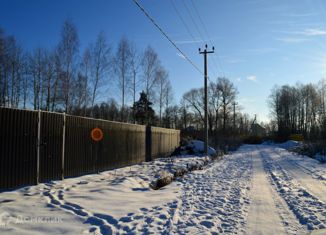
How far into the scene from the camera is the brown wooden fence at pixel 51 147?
25.6 ft

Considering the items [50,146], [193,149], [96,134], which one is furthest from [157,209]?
[193,149]

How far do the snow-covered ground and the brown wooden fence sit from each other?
1.61 feet

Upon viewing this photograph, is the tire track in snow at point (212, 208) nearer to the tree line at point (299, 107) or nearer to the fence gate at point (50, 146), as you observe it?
the fence gate at point (50, 146)

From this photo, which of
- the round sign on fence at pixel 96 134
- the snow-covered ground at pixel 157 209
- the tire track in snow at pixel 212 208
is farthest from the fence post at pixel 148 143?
the snow-covered ground at pixel 157 209

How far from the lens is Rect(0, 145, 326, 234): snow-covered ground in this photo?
5.27 metres

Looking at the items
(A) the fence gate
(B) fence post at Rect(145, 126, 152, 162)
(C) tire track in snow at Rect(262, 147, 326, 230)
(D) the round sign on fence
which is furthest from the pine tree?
(C) tire track in snow at Rect(262, 147, 326, 230)

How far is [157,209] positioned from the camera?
6.68 metres

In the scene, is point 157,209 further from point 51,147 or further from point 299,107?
point 299,107

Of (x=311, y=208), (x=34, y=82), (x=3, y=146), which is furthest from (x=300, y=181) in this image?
(x=34, y=82)

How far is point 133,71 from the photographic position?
31.8m

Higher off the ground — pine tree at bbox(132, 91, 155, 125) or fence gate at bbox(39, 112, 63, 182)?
pine tree at bbox(132, 91, 155, 125)

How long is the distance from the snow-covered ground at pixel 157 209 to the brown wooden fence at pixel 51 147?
19.4 inches

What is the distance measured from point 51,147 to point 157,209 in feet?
14.9

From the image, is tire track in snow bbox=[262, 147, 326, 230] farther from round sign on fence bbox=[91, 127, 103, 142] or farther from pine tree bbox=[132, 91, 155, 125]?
pine tree bbox=[132, 91, 155, 125]
